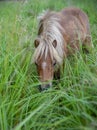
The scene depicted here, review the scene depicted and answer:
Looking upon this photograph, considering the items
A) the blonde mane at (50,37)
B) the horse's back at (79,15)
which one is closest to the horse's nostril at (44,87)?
the blonde mane at (50,37)

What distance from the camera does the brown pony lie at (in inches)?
147

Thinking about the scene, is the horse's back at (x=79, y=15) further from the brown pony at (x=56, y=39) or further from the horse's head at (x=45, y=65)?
the horse's head at (x=45, y=65)

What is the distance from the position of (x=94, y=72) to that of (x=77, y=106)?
25.6 inches

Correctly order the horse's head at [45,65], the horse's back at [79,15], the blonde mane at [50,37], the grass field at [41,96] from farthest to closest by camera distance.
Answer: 1. the horse's back at [79,15]
2. the blonde mane at [50,37]
3. the horse's head at [45,65]
4. the grass field at [41,96]

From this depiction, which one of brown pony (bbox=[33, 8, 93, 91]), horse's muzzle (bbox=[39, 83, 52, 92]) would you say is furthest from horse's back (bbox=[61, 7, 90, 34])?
horse's muzzle (bbox=[39, 83, 52, 92])

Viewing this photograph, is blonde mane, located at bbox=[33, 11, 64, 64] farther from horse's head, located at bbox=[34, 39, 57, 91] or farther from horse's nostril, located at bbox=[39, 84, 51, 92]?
horse's nostril, located at bbox=[39, 84, 51, 92]

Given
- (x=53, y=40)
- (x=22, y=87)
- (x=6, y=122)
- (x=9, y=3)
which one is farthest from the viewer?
(x=9, y=3)

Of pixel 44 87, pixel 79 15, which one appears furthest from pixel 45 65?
pixel 79 15

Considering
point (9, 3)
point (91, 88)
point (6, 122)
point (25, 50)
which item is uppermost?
point (9, 3)

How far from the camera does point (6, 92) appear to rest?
3.28m

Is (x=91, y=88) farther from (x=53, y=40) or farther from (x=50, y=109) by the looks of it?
(x=53, y=40)

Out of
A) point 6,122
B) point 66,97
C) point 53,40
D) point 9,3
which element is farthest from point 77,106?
point 9,3

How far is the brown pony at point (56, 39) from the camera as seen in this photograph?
12.2 ft

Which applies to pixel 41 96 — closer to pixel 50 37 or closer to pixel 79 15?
pixel 50 37
